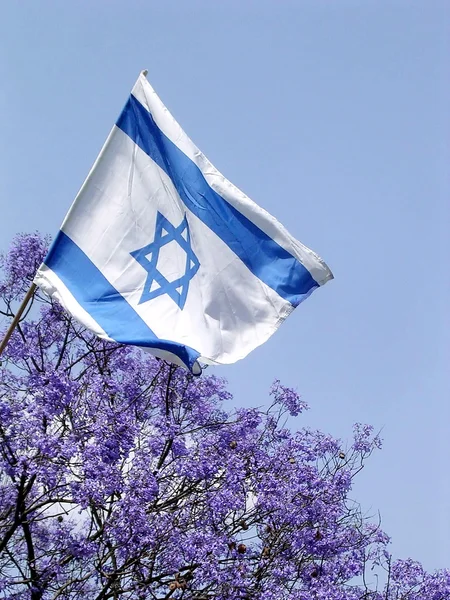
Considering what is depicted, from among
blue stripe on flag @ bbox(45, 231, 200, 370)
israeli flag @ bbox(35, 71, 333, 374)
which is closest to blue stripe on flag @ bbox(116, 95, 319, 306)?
israeli flag @ bbox(35, 71, 333, 374)

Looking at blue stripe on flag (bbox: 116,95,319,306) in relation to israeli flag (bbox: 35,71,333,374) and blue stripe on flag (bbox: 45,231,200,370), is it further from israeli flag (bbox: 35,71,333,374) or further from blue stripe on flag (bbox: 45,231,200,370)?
blue stripe on flag (bbox: 45,231,200,370)

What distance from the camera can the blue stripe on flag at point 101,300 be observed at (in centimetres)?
741

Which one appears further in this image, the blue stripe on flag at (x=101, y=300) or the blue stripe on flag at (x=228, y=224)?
the blue stripe on flag at (x=228, y=224)

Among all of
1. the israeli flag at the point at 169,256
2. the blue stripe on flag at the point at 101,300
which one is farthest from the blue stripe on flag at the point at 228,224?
the blue stripe on flag at the point at 101,300

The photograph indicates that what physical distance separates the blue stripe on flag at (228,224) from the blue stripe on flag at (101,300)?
4.30ft

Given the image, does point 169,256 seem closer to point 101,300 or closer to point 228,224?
point 228,224

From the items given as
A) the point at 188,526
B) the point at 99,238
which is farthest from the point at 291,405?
the point at 99,238

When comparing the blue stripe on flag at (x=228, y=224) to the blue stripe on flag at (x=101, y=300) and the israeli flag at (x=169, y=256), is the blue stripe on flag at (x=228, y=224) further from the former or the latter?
A: the blue stripe on flag at (x=101, y=300)

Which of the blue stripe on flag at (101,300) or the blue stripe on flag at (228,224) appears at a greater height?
the blue stripe on flag at (228,224)

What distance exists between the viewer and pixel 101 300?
24.9ft

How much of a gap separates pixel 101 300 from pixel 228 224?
162cm

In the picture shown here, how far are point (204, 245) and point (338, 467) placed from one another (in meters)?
6.89

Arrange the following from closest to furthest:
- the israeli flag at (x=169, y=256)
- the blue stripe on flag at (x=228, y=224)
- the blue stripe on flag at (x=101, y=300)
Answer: the blue stripe on flag at (x=101, y=300)
the israeli flag at (x=169, y=256)
the blue stripe on flag at (x=228, y=224)

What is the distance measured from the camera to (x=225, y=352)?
7.97 meters
